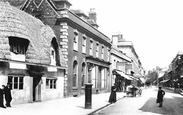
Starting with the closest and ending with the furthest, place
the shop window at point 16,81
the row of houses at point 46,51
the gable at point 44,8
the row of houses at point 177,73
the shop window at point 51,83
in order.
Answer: the shop window at point 16,81, the row of houses at point 46,51, the shop window at point 51,83, the gable at point 44,8, the row of houses at point 177,73

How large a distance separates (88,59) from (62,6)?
7.01 meters

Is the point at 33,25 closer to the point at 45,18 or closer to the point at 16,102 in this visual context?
the point at 45,18

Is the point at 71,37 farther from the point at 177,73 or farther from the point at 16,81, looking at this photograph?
the point at 177,73

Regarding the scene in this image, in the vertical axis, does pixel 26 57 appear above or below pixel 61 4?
below

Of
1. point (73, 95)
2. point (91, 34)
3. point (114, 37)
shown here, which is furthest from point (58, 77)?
point (114, 37)

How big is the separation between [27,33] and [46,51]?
2.25 meters

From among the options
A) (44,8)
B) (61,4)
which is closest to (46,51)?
(44,8)

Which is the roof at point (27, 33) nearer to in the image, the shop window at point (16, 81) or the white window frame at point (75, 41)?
the shop window at point (16, 81)

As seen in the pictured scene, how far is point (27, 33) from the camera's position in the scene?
16.9 m

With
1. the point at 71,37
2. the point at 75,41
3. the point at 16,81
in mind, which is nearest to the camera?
the point at 16,81

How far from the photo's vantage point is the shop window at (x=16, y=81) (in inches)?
613

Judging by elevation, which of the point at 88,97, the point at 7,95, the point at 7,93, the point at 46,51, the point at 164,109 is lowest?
the point at 164,109

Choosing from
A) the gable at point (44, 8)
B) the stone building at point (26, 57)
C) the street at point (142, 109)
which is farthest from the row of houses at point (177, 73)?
the stone building at point (26, 57)

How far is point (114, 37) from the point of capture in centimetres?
6200
